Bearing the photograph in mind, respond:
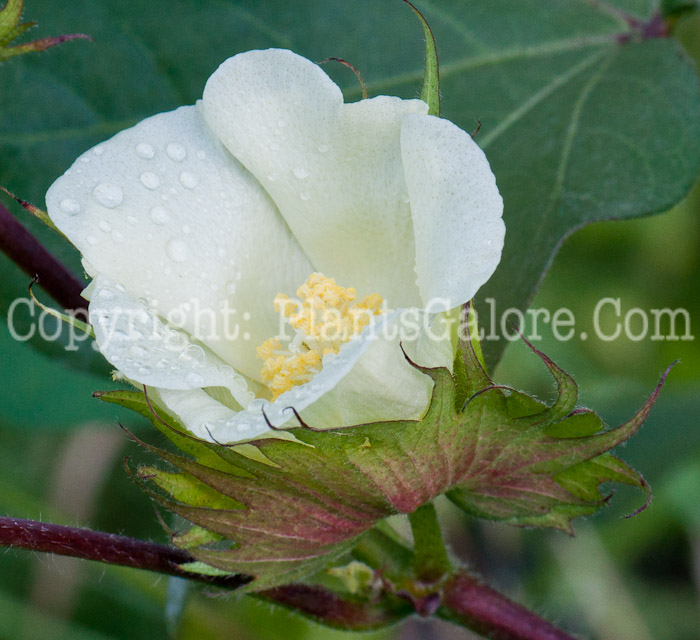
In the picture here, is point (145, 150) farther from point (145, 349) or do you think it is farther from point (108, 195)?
point (145, 349)

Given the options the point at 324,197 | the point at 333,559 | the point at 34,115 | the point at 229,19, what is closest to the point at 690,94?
the point at 324,197

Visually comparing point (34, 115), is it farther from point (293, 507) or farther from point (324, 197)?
point (293, 507)

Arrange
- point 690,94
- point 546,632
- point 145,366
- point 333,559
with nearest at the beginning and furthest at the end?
point 145,366
point 333,559
point 546,632
point 690,94

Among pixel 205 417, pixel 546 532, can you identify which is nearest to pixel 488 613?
pixel 205 417

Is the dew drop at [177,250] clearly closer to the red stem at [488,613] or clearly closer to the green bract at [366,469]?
the green bract at [366,469]

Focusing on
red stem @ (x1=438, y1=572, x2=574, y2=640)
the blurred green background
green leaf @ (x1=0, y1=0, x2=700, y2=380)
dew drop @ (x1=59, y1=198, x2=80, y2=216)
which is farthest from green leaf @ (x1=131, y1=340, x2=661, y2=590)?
the blurred green background

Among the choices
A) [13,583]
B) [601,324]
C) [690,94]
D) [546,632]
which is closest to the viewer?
[546,632]

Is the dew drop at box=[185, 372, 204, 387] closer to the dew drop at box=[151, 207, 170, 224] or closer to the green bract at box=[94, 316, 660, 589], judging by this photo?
the green bract at box=[94, 316, 660, 589]
